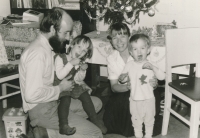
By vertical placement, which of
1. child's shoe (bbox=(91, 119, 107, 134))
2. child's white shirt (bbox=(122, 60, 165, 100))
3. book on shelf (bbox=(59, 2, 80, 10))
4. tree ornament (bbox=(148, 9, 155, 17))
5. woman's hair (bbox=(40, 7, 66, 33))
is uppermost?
book on shelf (bbox=(59, 2, 80, 10))

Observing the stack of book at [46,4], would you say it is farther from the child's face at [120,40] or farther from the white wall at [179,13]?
the child's face at [120,40]

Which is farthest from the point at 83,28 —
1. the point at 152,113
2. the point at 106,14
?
the point at 152,113

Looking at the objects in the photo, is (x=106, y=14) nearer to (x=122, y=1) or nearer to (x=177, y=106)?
(x=122, y=1)

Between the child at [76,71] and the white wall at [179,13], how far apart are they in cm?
128

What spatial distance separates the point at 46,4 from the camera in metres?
3.65

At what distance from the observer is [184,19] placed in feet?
10.9

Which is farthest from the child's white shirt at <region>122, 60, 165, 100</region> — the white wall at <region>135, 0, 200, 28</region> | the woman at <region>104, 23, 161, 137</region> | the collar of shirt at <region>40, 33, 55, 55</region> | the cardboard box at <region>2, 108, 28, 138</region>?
the white wall at <region>135, 0, 200, 28</region>

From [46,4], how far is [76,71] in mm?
1500

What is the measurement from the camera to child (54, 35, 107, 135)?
2234 millimetres

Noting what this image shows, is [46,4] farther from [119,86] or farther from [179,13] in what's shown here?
[119,86]

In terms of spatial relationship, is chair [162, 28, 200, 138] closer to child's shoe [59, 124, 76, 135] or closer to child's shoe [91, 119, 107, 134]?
child's shoe [91, 119, 107, 134]

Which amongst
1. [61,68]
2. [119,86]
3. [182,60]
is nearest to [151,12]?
[182,60]

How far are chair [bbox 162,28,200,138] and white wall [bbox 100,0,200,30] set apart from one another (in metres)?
0.78

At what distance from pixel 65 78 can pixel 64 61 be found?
0.15 metres
